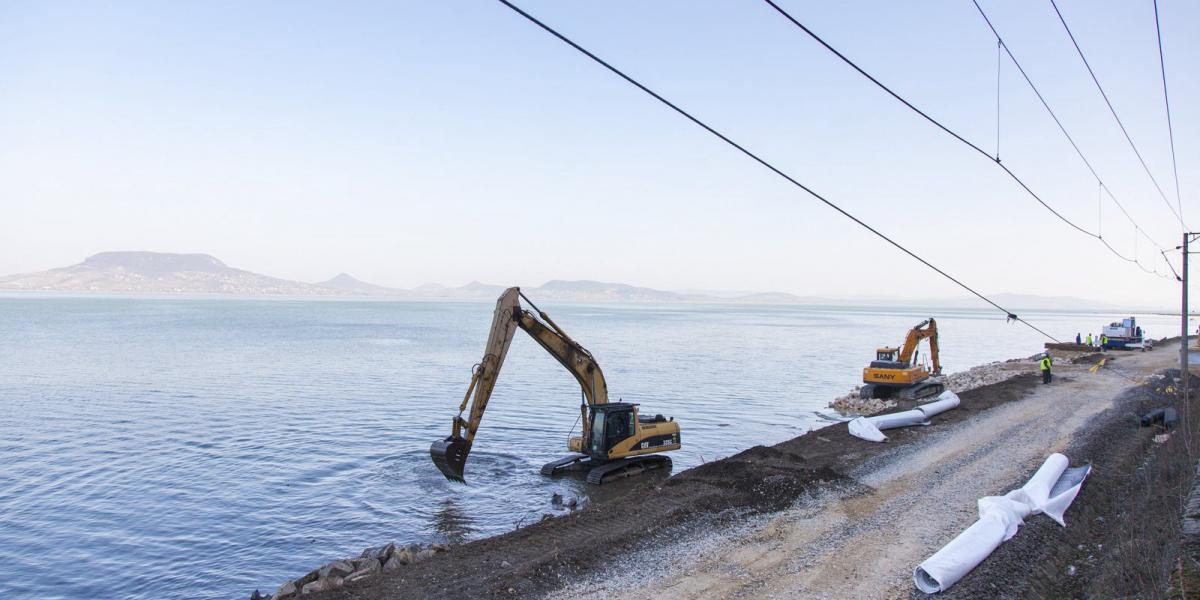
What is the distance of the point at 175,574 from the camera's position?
14961 millimetres

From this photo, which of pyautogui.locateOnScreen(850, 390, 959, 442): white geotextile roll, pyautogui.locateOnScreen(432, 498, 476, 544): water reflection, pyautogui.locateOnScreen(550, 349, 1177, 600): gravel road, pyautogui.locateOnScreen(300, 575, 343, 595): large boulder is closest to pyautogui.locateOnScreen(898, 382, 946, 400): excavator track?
pyautogui.locateOnScreen(850, 390, 959, 442): white geotextile roll

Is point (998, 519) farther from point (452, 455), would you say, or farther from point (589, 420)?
point (452, 455)

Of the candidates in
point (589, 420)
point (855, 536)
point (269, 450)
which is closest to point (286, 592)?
point (855, 536)

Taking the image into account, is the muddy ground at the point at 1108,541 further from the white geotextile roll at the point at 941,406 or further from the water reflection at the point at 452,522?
the water reflection at the point at 452,522

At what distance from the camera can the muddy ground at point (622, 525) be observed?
11984 mm

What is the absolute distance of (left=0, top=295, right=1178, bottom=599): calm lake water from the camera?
16.1 meters

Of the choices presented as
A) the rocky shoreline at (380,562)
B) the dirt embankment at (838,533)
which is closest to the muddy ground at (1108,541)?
the dirt embankment at (838,533)

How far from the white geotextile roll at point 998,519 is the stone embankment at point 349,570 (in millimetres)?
9009

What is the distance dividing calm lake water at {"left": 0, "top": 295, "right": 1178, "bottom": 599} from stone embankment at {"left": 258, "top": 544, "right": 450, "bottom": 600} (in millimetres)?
1788

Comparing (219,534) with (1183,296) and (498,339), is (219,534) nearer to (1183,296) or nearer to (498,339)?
(498,339)

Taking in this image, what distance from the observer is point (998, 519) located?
13.6 m

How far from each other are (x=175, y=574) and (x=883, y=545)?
563 inches

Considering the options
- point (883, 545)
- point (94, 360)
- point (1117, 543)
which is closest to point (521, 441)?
point (883, 545)

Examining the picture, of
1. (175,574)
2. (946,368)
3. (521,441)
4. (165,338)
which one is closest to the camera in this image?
(175,574)
